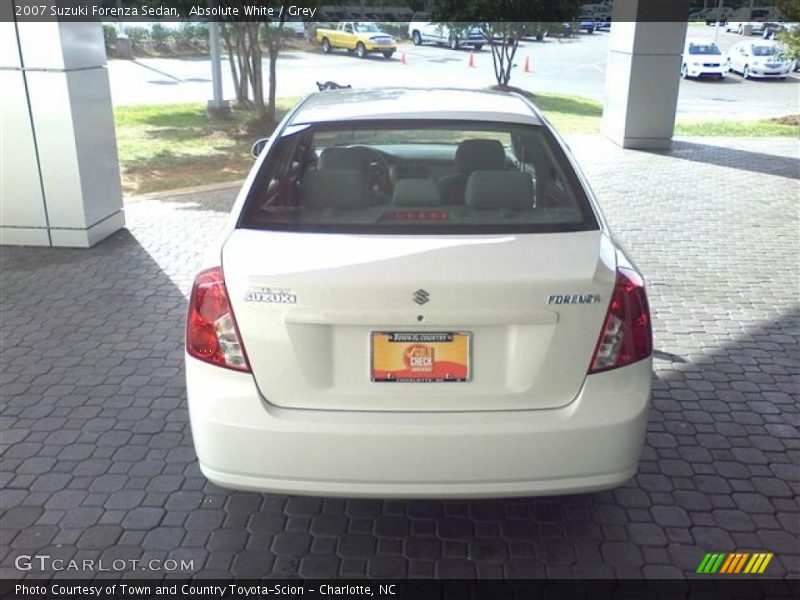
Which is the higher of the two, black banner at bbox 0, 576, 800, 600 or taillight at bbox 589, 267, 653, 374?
taillight at bbox 589, 267, 653, 374

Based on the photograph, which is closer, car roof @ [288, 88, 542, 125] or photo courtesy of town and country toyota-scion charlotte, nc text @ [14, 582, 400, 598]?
photo courtesy of town and country toyota-scion charlotte, nc text @ [14, 582, 400, 598]

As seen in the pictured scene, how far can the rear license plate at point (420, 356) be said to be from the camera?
104 inches

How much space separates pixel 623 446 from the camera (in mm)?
2727

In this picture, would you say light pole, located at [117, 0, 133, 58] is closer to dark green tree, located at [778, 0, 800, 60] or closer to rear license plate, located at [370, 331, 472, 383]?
dark green tree, located at [778, 0, 800, 60]

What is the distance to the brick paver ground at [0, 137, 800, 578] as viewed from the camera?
10.1ft

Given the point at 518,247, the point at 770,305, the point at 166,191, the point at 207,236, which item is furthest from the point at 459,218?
the point at 166,191

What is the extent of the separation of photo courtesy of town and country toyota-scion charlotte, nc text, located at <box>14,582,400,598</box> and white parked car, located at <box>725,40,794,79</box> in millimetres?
31146

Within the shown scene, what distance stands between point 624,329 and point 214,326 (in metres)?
1.46

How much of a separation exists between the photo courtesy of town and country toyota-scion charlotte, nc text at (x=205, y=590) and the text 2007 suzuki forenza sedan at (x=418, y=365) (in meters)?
0.44

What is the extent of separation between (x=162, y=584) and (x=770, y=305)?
16.2 feet

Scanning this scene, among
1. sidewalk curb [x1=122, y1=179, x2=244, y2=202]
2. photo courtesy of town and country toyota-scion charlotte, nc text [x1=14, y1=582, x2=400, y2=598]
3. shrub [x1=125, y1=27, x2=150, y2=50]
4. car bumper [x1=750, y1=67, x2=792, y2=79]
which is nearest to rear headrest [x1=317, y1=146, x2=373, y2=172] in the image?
photo courtesy of town and country toyota-scion charlotte, nc text [x1=14, y1=582, x2=400, y2=598]

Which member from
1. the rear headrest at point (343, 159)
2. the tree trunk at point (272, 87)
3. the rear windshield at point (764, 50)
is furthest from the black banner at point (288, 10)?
the rear windshield at point (764, 50)

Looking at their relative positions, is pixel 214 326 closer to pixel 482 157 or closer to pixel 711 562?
pixel 482 157

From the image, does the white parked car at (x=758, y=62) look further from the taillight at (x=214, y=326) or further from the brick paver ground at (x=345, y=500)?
the taillight at (x=214, y=326)
